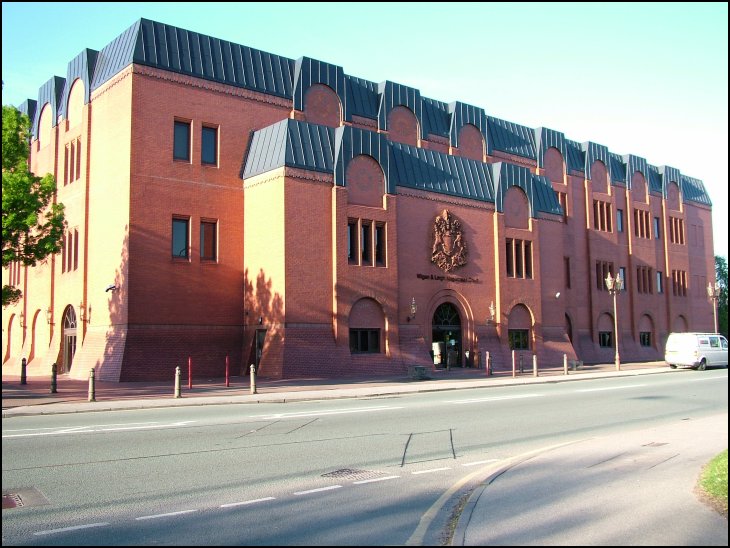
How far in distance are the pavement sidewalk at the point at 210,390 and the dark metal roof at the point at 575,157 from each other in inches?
815

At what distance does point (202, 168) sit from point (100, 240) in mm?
5344

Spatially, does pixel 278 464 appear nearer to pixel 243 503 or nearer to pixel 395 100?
pixel 243 503

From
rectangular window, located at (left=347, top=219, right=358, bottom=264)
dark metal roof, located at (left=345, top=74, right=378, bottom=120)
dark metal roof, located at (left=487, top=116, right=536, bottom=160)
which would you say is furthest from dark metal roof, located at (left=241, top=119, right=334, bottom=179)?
dark metal roof, located at (left=487, top=116, right=536, bottom=160)

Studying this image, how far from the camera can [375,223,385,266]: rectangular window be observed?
107 feet

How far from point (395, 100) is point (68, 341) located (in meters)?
20.3

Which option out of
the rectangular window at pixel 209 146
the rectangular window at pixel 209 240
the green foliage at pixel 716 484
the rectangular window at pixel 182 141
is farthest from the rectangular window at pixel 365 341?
the green foliage at pixel 716 484

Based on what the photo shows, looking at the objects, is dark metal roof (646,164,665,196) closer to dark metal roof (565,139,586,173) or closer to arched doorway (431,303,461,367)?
dark metal roof (565,139,586,173)

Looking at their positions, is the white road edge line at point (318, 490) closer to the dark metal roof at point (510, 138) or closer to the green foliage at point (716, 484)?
the green foliage at point (716, 484)

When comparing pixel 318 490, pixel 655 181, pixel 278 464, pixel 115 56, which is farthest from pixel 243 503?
pixel 655 181

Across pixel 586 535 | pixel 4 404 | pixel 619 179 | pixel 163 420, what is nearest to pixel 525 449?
pixel 586 535

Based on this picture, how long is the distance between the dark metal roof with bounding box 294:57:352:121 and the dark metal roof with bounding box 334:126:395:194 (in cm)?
372

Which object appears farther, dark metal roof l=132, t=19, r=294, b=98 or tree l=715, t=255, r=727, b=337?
tree l=715, t=255, r=727, b=337

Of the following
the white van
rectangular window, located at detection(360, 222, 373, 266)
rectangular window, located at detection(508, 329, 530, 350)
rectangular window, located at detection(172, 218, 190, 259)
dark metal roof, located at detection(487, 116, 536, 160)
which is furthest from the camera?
dark metal roof, located at detection(487, 116, 536, 160)

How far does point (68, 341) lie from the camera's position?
33156 mm
